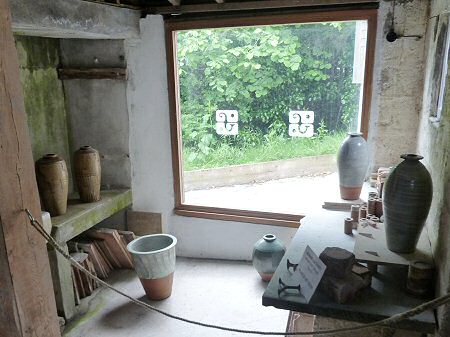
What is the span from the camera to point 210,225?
147 inches

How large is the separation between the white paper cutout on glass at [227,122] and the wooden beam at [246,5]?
0.90 meters

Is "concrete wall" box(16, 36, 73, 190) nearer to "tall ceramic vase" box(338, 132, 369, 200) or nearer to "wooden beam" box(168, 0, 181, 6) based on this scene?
"wooden beam" box(168, 0, 181, 6)

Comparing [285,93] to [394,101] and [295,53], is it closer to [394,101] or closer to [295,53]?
[295,53]

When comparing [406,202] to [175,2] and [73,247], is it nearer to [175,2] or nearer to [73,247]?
[175,2]

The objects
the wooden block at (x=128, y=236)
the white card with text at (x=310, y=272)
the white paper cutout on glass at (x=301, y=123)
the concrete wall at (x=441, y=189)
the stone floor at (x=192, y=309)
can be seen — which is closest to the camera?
the concrete wall at (x=441, y=189)

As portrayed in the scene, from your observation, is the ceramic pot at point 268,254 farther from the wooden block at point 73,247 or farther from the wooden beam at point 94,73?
the wooden beam at point 94,73

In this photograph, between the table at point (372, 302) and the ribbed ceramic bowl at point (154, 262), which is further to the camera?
the ribbed ceramic bowl at point (154, 262)

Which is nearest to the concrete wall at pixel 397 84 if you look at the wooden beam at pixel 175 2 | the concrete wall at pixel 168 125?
the concrete wall at pixel 168 125

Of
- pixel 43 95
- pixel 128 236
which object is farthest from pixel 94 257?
pixel 43 95

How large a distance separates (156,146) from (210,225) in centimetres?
92

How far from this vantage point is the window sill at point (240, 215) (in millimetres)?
3473

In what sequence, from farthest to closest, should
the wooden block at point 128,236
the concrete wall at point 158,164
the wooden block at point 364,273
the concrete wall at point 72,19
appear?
the wooden block at point 128,236 < the concrete wall at point 158,164 < the concrete wall at point 72,19 < the wooden block at point 364,273

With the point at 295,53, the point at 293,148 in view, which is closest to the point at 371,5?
the point at 295,53

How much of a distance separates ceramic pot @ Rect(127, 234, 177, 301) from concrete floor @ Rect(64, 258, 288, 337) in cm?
10
